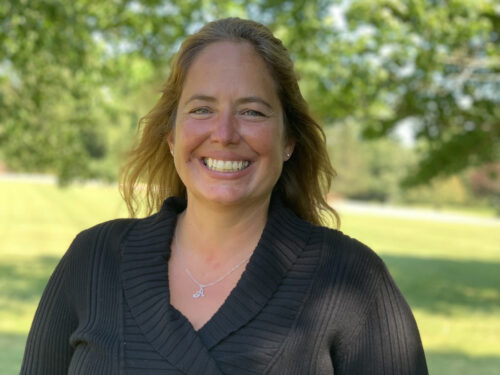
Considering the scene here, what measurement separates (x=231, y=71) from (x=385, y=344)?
2.98ft

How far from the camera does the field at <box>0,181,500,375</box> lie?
38.8ft

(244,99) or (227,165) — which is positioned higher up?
(244,99)

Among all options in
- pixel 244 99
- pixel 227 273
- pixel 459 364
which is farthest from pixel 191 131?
pixel 459 364

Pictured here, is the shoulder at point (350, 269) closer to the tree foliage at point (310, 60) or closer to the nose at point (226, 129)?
the nose at point (226, 129)

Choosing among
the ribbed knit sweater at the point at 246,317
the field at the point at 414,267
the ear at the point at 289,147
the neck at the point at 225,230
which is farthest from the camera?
the field at the point at 414,267

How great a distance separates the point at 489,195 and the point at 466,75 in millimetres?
Answer: 60513

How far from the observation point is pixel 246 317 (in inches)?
84.8

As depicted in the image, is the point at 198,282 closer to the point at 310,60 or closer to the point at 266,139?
the point at 266,139

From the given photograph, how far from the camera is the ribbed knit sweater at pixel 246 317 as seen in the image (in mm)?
2115

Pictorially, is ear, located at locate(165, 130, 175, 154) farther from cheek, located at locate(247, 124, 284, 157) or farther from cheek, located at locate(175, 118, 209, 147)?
cheek, located at locate(247, 124, 284, 157)

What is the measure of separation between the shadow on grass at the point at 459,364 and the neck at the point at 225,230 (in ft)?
26.6

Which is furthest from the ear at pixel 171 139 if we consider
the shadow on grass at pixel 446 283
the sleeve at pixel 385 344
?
the shadow on grass at pixel 446 283

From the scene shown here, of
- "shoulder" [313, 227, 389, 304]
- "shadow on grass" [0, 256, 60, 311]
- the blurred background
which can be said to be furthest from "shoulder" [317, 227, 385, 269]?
"shadow on grass" [0, 256, 60, 311]

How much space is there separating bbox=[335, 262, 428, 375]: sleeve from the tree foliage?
23.6 ft
